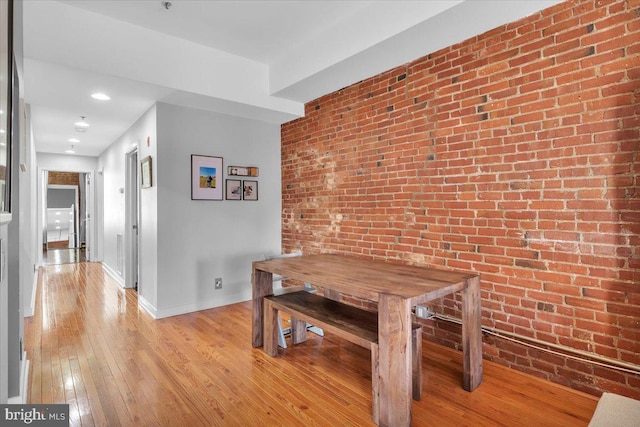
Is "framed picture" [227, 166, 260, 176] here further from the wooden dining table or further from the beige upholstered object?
the beige upholstered object

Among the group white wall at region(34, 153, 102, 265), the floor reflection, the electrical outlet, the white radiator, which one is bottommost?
the floor reflection

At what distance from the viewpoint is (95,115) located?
13.9 ft

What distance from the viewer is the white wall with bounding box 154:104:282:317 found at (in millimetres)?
3711

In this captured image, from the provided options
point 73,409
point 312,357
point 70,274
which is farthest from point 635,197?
point 70,274

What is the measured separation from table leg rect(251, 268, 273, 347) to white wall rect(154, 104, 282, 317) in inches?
54.1

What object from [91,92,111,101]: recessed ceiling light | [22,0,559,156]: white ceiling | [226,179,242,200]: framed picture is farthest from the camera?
[226,179,242,200]: framed picture

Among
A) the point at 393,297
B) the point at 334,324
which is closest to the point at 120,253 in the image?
the point at 334,324

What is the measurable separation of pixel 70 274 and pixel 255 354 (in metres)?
5.23

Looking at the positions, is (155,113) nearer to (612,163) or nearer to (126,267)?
(126,267)

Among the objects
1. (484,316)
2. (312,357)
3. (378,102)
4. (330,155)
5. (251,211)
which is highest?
(378,102)

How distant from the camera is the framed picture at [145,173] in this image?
3.82 metres

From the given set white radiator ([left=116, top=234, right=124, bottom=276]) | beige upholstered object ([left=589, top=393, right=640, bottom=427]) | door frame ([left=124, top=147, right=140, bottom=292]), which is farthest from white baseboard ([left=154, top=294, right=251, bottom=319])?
beige upholstered object ([left=589, top=393, right=640, bottom=427])

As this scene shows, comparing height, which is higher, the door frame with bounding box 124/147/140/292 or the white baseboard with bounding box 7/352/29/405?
the door frame with bounding box 124/147/140/292

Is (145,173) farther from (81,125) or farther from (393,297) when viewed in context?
(393,297)
